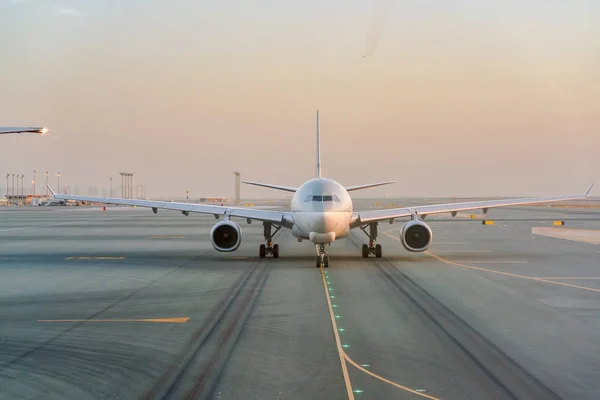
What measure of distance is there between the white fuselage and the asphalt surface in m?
1.73

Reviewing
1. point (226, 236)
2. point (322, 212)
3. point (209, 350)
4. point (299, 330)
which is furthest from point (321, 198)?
point (209, 350)

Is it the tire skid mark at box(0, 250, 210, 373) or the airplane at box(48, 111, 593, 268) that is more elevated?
the airplane at box(48, 111, 593, 268)

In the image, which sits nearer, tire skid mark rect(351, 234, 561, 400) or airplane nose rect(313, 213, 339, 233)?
tire skid mark rect(351, 234, 561, 400)

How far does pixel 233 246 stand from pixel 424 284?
10.9 m

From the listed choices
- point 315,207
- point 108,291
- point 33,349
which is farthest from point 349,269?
point 33,349

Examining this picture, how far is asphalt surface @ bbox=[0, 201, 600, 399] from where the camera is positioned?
32.4ft

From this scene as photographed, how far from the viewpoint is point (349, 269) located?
25.6 m

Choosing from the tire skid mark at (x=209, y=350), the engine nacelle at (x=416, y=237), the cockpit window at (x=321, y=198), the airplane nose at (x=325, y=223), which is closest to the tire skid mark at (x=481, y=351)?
the tire skid mark at (x=209, y=350)

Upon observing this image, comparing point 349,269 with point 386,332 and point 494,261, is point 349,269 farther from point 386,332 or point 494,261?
point 386,332

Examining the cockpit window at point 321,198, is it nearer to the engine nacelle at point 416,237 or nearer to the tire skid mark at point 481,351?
the engine nacelle at point 416,237

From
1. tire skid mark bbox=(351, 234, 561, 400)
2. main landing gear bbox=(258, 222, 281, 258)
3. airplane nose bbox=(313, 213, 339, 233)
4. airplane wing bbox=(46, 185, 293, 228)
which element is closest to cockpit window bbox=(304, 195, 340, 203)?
airplane nose bbox=(313, 213, 339, 233)

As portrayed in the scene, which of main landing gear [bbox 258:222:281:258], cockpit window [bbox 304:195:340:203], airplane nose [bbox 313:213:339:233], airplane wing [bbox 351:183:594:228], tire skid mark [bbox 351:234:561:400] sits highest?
cockpit window [bbox 304:195:340:203]

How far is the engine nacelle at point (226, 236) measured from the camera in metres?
28.3

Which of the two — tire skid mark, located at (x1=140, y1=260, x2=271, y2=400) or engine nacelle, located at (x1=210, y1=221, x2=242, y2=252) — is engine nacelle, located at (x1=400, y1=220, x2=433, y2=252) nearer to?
engine nacelle, located at (x1=210, y1=221, x2=242, y2=252)
